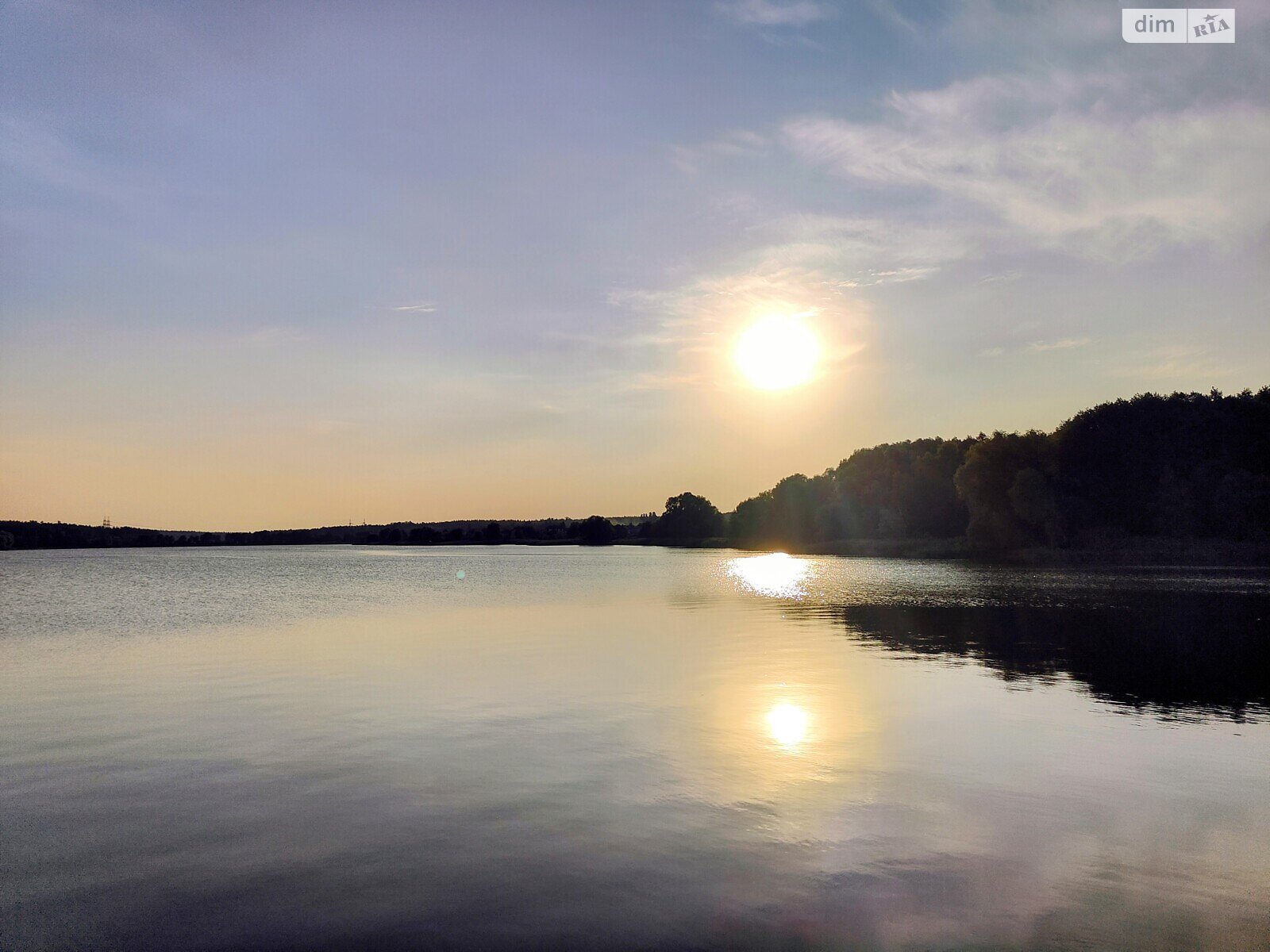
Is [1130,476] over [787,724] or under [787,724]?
over

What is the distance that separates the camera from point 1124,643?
31031 mm

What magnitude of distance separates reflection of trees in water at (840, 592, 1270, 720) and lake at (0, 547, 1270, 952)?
25cm

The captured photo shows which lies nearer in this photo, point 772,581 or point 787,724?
point 787,724

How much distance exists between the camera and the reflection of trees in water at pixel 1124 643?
21.8 metres

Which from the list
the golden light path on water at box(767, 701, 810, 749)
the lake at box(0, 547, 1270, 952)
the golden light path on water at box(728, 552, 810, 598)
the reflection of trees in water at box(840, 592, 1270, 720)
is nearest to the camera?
the lake at box(0, 547, 1270, 952)

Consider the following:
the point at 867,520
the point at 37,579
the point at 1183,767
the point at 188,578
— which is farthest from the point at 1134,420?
the point at 37,579

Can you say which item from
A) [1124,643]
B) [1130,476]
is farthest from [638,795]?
[1130,476]

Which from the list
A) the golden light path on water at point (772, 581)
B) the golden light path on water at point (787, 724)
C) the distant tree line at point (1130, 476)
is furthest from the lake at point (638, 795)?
the distant tree line at point (1130, 476)

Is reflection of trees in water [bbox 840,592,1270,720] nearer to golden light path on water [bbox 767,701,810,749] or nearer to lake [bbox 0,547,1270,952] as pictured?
lake [bbox 0,547,1270,952]

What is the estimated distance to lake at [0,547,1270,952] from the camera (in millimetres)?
8539

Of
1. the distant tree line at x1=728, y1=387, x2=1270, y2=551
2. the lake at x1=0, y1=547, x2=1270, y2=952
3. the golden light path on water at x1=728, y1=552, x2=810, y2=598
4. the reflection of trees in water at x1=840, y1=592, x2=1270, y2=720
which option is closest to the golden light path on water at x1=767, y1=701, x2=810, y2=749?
the lake at x1=0, y1=547, x2=1270, y2=952

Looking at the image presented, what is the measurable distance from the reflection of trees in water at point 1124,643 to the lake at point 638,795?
25cm

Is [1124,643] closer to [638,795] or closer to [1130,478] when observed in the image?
[638,795]

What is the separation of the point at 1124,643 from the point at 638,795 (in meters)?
25.6
